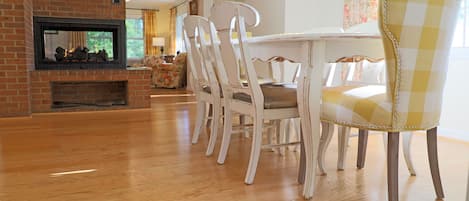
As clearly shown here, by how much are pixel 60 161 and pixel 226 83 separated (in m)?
1.13

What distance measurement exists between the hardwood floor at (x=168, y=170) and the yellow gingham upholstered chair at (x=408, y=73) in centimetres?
42

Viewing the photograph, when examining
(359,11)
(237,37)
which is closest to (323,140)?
(237,37)

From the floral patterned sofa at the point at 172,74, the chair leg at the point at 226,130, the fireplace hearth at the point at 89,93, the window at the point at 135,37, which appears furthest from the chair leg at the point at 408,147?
the window at the point at 135,37

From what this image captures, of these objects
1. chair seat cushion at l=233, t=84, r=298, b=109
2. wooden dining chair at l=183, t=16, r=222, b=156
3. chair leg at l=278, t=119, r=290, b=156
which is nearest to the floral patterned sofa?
wooden dining chair at l=183, t=16, r=222, b=156

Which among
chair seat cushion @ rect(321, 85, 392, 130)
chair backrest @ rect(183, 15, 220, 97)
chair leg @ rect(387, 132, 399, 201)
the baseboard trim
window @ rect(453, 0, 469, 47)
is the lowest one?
the baseboard trim

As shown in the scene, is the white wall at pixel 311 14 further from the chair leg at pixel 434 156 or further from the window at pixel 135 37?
the window at pixel 135 37

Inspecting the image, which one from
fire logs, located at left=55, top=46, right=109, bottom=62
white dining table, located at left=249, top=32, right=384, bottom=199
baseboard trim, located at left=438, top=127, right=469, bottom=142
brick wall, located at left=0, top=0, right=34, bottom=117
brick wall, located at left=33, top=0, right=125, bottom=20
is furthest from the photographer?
fire logs, located at left=55, top=46, right=109, bottom=62

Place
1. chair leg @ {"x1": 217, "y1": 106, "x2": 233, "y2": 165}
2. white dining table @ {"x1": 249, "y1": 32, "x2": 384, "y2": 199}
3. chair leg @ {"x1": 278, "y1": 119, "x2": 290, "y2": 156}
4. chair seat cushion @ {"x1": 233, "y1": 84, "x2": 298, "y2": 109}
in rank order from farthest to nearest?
chair leg @ {"x1": 278, "y1": 119, "x2": 290, "y2": 156}
chair leg @ {"x1": 217, "y1": 106, "x2": 233, "y2": 165}
chair seat cushion @ {"x1": 233, "y1": 84, "x2": 298, "y2": 109}
white dining table @ {"x1": 249, "y1": 32, "x2": 384, "y2": 199}

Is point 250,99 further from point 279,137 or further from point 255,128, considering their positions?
point 279,137

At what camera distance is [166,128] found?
11.5ft

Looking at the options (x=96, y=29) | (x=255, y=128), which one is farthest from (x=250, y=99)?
(x=96, y=29)

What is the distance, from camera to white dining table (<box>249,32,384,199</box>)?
1718 mm

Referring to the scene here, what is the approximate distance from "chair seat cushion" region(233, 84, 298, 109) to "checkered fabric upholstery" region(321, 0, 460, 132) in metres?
0.37

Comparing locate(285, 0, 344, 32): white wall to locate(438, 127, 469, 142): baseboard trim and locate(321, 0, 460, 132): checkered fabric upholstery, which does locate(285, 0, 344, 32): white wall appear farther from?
locate(321, 0, 460, 132): checkered fabric upholstery
